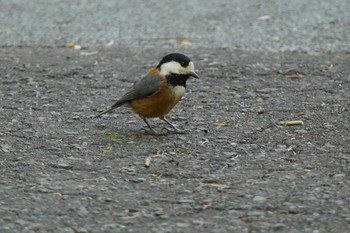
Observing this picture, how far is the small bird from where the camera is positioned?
5375mm

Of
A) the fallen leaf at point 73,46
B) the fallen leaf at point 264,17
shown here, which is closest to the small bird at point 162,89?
the fallen leaf at point 73,46

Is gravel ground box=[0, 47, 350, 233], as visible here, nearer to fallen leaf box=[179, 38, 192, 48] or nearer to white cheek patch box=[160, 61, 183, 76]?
fallen leaf box=[179, 38, 192, 48]

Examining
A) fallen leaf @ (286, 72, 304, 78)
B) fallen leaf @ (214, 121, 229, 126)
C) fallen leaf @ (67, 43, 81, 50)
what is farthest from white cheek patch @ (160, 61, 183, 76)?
fallen leaf @ (67, 43, 81, 50)

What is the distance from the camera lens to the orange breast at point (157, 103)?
17.6 feet

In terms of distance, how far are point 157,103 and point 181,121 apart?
503 mm

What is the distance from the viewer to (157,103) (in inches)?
212

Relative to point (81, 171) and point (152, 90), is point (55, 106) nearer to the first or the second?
point (152, 90)

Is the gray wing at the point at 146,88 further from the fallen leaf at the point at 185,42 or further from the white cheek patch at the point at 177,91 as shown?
the fallen leaf at the point at 185,42

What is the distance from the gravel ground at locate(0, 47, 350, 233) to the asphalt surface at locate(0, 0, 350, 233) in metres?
0.01

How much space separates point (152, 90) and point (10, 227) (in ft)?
5.81

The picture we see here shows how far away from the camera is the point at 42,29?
28.1 feet

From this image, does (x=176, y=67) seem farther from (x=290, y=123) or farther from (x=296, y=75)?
(x=296, y=75)

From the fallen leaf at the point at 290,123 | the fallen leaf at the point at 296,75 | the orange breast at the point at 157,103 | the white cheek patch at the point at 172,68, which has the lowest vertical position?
the fallen leaf at the point at 296,75

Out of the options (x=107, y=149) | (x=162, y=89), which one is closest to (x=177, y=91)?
(x=162, y=89)
